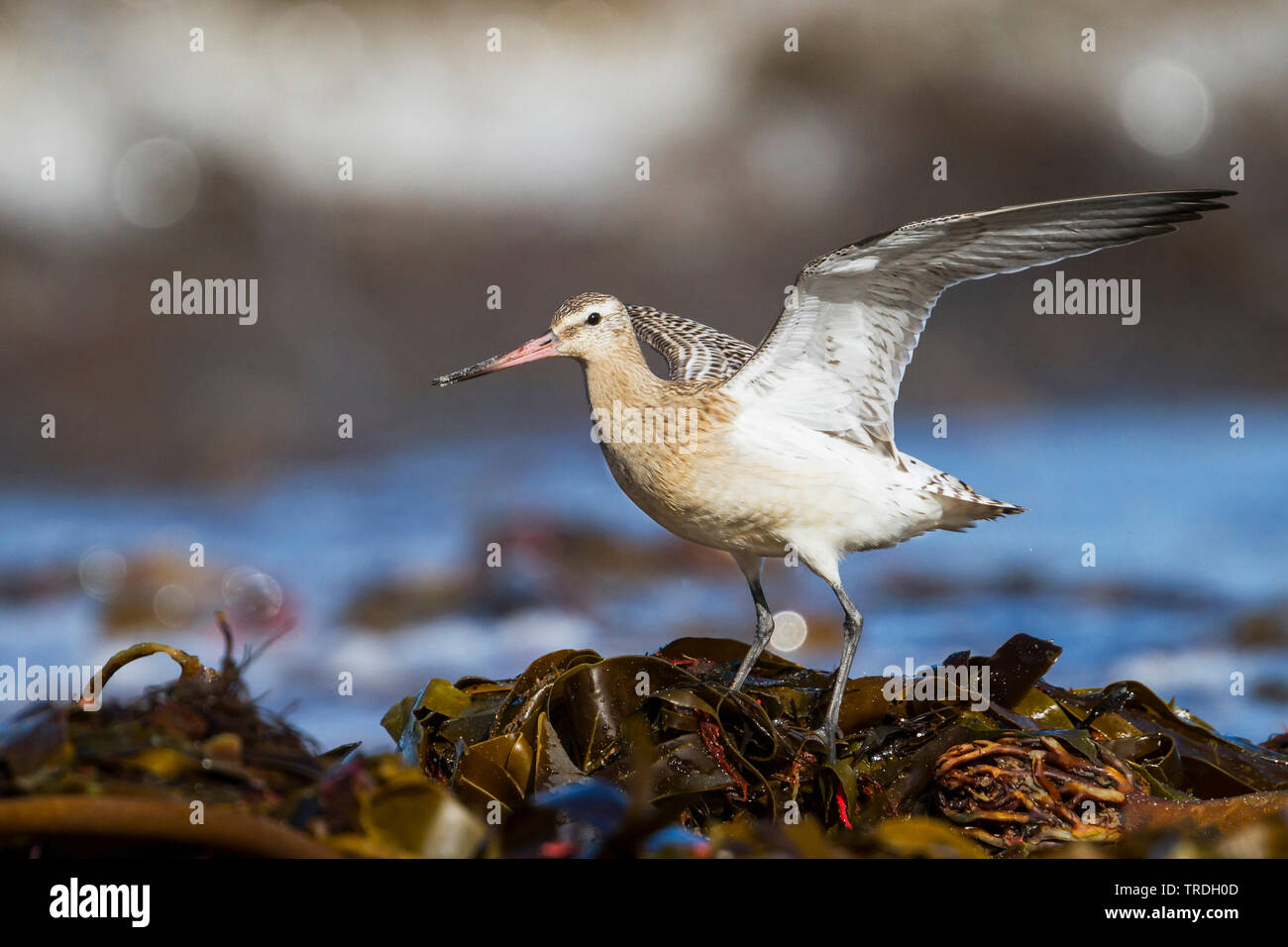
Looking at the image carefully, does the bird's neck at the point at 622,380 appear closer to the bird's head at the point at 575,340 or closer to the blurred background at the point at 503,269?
the bird's head at the point at 575,340

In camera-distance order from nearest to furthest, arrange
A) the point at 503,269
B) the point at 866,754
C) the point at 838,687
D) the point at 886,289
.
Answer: the point at 866,754 < the point at 838,687 < the point at 886,289 < the point at 503,269

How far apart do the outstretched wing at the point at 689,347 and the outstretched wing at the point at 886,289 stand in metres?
0.29

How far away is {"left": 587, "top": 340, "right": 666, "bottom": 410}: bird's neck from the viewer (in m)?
2.58

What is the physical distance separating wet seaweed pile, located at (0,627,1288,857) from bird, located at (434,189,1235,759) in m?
0.35

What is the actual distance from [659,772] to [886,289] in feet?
4.37

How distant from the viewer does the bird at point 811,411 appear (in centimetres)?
227

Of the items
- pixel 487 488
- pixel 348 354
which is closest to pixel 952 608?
pixel 487 488

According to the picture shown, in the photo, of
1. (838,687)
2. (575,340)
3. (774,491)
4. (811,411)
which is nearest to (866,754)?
(838,687)

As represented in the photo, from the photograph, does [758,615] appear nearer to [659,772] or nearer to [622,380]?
[622,380]

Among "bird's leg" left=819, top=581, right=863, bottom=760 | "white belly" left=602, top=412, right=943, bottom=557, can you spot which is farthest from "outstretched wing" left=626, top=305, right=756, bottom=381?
"bird's leg" left=819, top=581, right=863, bottom=760

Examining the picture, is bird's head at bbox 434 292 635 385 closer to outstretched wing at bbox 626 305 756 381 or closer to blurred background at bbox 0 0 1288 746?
outstretched wing at bbox 626 305 756 381

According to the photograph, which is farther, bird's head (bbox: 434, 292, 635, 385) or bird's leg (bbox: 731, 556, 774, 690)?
bird's head (bbox: 434, 292, 635, 385)

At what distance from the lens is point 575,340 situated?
2.62 metres

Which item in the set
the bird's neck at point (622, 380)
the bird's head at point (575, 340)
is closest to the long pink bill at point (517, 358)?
the bird's head at point (575, 340)
